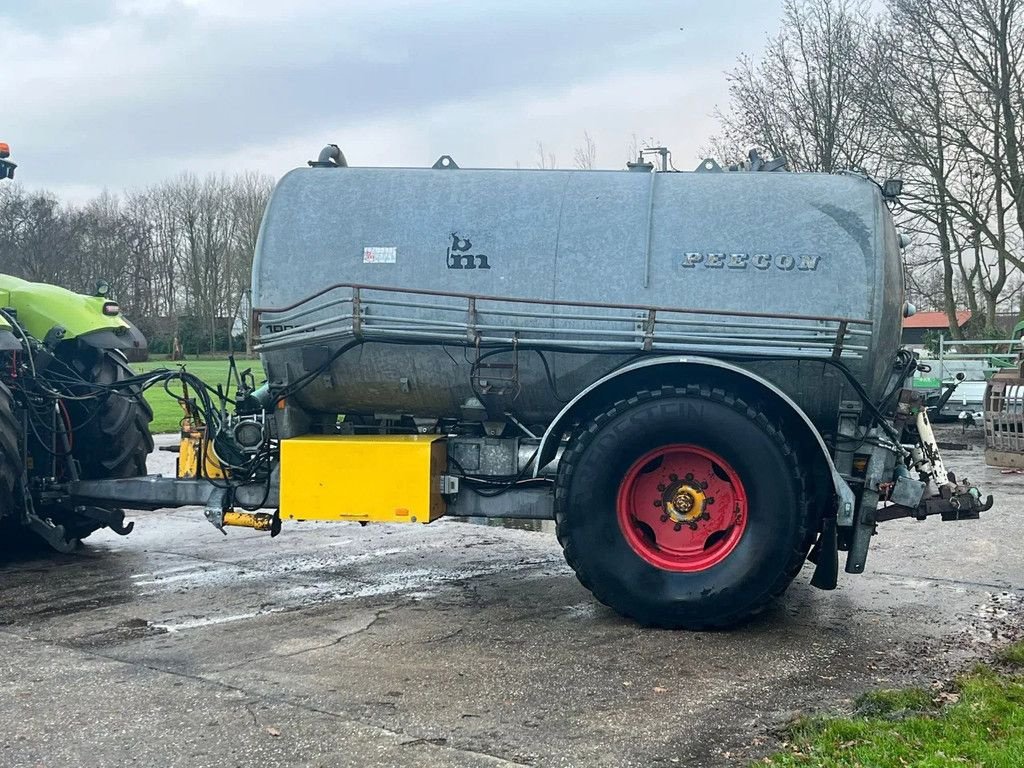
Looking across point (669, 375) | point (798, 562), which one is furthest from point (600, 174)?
point (798, 562)

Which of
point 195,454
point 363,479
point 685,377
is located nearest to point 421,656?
point 363,479

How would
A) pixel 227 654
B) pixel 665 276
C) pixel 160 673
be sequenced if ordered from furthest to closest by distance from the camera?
1. pixel 665 276
2. pixel 227 654
3. pixel 160 673

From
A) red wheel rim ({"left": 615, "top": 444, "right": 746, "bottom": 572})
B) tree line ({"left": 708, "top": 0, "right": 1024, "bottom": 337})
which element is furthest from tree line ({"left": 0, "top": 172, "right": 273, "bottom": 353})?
red wheel rim ({"left": 615, "top": 444, "right": 746, "bottom": 572})

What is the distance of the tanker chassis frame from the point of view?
5816 mm

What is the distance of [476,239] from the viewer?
252 inches

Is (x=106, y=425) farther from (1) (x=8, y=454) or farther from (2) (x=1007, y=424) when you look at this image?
Result: (2) (x=1007, y=424)

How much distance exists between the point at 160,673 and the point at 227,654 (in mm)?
401

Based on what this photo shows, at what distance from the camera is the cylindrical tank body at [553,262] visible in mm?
6082

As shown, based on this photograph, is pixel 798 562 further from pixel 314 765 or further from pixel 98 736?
pixel 98 736

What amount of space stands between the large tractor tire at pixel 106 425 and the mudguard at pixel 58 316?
16cm

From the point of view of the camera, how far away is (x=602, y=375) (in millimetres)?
6293

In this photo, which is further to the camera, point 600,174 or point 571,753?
point 600,174

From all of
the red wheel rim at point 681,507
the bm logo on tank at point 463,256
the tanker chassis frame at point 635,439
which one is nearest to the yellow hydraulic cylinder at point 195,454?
the tanker chassis frame at point 635,439

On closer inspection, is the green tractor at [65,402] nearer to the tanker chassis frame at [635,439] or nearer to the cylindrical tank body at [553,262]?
the tanker chassis frame at [635,439]
